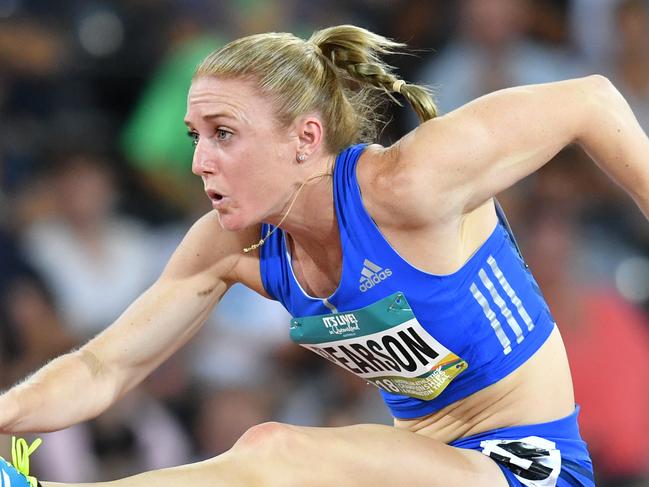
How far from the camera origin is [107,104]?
14.1ft

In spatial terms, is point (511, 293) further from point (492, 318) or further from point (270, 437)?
point (270, 437)

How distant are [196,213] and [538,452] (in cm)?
236

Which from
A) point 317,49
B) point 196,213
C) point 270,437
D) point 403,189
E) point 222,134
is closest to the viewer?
point 270,437

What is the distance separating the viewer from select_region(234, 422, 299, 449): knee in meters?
1.88

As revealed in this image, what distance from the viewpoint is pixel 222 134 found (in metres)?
2.14

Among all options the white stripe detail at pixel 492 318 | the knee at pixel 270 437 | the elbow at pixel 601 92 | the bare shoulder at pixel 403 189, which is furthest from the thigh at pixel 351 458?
the elbow at pixel 601 92

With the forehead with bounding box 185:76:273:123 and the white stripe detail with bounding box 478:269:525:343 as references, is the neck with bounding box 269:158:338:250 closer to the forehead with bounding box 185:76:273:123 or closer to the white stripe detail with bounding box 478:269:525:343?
the forehead with bounding box 185:76:273:123

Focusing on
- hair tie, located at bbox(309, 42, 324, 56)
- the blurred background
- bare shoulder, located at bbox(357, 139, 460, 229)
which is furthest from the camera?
the blurred background

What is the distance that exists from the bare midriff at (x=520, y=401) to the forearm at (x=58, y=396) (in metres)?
0.74

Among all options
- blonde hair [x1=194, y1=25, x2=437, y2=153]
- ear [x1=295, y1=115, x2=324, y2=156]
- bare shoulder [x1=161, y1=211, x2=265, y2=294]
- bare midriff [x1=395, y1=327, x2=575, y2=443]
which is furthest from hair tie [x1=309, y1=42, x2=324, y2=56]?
bare midriff [x1=395, y1=327, x2=575, y2=443]

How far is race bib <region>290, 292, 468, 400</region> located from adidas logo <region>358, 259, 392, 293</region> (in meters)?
0.04

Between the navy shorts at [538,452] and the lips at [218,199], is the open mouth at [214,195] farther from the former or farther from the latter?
the navy shorts at [538,452]

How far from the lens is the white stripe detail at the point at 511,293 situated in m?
2.20

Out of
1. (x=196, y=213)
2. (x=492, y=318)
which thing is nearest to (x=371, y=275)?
(x=492, y=318)
